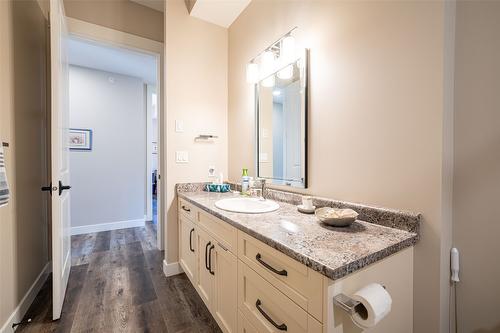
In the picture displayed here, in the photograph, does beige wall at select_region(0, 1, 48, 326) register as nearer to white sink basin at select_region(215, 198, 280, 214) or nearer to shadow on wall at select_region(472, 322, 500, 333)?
white sink basin at select_region(215, 198, 280, 214)

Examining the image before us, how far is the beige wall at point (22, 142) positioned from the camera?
1342mm

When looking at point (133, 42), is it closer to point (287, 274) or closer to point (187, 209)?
point (187, 209)

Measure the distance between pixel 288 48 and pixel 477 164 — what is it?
1208mm

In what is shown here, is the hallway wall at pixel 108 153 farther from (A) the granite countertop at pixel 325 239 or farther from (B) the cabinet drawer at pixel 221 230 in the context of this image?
(A) the granite countertop at pixel 325 239

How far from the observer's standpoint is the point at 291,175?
155cm

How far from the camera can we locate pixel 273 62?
5.53 feet

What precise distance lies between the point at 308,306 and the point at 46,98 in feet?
8.87

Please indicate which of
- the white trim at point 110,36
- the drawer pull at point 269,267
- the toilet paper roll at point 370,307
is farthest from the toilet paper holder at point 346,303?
the white trim at point 110,36

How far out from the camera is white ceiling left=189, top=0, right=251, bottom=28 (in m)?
1.96

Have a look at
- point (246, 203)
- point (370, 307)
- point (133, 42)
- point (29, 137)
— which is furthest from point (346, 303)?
point (133, 42)

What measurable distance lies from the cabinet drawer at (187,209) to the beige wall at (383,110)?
91 cm

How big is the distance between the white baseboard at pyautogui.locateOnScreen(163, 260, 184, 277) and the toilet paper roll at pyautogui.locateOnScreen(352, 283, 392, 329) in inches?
72.8

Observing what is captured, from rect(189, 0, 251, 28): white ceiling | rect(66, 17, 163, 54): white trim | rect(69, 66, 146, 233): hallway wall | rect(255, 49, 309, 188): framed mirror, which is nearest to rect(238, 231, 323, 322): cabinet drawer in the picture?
rect(255, 49, 309, 188): framed mirror

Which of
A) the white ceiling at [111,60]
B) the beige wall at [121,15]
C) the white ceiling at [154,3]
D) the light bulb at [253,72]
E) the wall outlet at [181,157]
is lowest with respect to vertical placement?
the wall outlet at [181,157]
